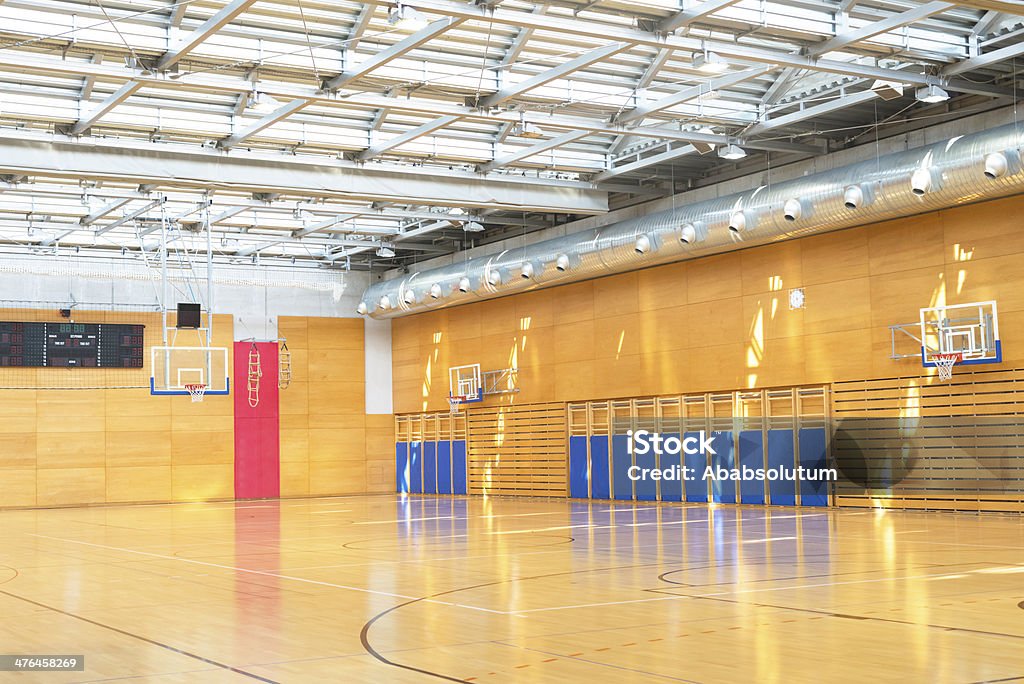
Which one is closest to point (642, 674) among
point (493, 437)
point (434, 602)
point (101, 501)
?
point (434, 602)

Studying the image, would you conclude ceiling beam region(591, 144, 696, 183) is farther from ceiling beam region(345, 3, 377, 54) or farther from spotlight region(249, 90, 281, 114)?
spotlight region(249, 90, 281, 114)

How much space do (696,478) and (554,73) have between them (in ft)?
41.4

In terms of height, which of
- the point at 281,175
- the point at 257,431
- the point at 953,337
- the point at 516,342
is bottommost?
the point at 257,431

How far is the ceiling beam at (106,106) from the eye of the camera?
18.4 m

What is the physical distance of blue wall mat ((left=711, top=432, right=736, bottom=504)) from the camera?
2694 centimetres

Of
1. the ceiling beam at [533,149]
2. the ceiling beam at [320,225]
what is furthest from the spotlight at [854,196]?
the ceiling beam at [320,225]

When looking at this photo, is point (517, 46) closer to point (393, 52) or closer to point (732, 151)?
point (393, 52)

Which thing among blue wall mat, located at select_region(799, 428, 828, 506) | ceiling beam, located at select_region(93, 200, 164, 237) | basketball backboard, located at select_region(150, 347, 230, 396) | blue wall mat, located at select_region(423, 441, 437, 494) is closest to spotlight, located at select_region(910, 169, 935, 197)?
blue wall mat, located at select_region(799, 428, 828, 506)

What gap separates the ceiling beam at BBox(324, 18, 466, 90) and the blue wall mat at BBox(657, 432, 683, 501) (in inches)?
532

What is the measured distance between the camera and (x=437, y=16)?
16.0 metres

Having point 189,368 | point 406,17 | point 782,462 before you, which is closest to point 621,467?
point 782,462

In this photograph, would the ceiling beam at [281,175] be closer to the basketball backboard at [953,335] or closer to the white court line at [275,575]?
the white court line at [275,575]

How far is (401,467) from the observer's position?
38906 millimetres

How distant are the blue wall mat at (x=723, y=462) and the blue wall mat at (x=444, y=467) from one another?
1153 centimetres
